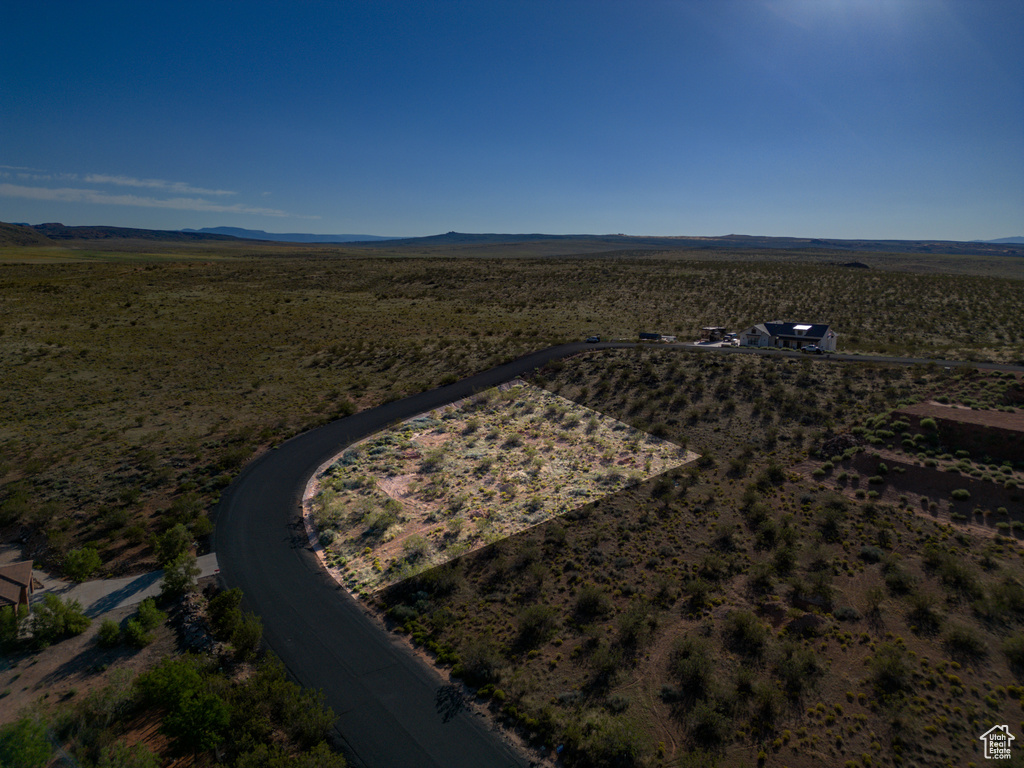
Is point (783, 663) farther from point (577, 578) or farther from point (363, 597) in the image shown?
point (363, 597)

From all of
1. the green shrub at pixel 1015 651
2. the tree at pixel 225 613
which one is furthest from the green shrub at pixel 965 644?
the tree at pixel 225 613

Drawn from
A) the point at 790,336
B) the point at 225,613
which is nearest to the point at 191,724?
the point at 225,613

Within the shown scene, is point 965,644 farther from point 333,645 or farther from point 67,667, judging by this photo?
point 67,667

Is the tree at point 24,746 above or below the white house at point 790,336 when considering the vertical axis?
below

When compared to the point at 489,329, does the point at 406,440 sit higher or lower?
lower

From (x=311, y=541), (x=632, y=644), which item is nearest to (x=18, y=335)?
(x=311, y=541)

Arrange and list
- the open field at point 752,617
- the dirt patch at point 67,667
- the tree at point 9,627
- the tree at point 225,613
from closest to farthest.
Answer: the open field at point 752,617 → the dirt patch at point 67,667 → the tree at point 9,627 → the tree at point 225,613

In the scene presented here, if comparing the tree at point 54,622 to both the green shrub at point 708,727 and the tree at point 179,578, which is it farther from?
the green shrub at point 708,727
